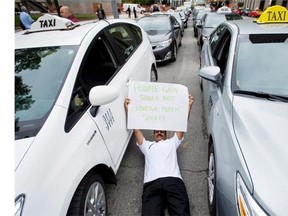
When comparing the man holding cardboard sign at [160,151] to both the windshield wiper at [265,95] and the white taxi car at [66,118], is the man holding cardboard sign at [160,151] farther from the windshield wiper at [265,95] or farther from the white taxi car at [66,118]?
the windshield wiper at [265,95]

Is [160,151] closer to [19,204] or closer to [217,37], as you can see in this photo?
[19,204]

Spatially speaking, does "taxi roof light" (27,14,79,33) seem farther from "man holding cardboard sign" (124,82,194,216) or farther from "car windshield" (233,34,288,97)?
"car windshield" (233,34,288,97)

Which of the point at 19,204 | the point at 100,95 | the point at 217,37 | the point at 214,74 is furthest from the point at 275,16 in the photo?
the point at 19,204

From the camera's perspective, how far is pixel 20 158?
1.32 m

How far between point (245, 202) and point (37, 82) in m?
1.66

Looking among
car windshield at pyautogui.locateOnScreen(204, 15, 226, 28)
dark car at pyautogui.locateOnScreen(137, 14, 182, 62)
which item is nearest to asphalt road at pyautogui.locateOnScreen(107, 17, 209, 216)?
dark car at pyautogui.locateOnScreen(137, 14, 182, 62)

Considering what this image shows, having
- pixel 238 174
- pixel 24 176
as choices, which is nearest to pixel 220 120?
pixel 238 174

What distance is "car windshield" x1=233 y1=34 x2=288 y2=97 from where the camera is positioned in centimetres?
209

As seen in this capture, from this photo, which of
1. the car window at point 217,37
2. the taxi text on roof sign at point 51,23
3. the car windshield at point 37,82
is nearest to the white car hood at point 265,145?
the car windshield at point 37,82

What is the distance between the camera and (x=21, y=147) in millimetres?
1378

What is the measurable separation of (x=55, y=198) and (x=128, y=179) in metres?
1.41

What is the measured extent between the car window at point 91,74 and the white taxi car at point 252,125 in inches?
40.2

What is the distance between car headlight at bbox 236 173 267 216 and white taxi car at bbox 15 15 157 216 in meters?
1.02

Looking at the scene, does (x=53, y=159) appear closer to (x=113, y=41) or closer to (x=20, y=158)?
(x=20, y=158)
